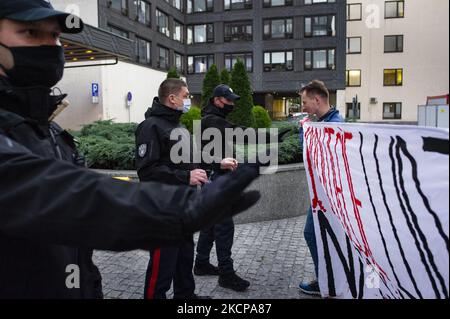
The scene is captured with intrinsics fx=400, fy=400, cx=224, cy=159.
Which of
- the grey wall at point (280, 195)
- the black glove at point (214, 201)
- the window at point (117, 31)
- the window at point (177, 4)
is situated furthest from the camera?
the window at point (177, 4)

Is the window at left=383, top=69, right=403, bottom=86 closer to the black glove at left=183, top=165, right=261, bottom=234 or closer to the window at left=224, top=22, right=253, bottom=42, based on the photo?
the window at left=224, top=22, right=253, bottom=42

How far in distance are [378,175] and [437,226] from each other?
0.50m

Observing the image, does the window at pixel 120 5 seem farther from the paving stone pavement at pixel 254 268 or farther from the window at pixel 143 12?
the paving stone pavement at pixel 254 268

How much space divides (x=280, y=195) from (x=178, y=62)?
111 feet

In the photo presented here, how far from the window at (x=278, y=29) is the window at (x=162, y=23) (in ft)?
32.0

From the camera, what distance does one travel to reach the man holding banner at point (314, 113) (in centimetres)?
413

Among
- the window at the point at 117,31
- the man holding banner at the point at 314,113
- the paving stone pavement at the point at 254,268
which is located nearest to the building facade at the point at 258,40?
the window at the point at 117,31

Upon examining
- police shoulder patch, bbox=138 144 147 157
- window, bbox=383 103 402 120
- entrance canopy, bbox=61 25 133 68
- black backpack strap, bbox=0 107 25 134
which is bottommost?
police shoulder patch, bbox=138 144 147 157

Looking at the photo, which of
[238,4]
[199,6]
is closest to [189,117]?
[238,4]

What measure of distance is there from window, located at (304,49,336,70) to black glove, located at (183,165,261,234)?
3901 cm

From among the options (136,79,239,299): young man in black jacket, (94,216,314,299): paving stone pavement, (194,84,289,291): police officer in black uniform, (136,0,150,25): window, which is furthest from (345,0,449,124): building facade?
(136,79,239,299): young man in black jacket

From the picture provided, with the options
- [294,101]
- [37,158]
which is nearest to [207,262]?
[37,158]

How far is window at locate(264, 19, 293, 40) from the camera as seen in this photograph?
38750mm
